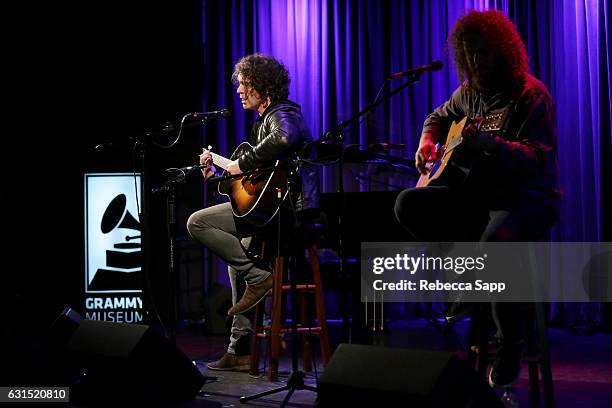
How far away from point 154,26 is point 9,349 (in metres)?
3.82

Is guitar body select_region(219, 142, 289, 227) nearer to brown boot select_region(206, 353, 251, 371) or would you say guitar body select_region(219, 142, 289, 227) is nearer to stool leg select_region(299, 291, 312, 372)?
stool leg select_region(299, 291, 312, 372)

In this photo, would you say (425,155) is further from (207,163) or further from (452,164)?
(207,163)

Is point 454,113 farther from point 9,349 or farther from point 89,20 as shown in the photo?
point 89,20

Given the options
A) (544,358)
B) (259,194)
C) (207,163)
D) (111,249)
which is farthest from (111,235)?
(544,358)

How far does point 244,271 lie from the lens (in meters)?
4.04

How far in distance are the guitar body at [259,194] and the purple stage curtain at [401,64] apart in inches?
61.9

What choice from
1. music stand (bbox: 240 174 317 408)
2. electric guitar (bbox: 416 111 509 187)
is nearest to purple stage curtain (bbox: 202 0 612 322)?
music stand (bbox: 240 174 317 408)

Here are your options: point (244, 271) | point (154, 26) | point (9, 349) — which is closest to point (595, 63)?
point (244, 271)

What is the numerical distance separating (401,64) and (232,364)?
3.17m

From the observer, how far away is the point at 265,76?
14.0ft

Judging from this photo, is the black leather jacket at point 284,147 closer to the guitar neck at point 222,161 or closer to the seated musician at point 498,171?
the guitar neck at point 222,161

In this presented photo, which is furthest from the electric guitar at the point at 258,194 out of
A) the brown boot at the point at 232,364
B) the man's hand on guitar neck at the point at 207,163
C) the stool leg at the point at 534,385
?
the stool leg at the point at 534,385

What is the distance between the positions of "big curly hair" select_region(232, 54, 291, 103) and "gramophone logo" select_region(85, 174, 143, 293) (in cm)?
190

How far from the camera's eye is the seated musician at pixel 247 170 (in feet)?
12.9
